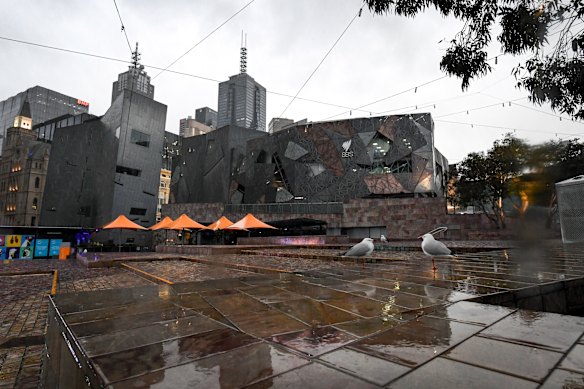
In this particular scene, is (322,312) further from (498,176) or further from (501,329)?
(498,176)

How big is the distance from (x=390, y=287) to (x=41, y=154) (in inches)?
3596

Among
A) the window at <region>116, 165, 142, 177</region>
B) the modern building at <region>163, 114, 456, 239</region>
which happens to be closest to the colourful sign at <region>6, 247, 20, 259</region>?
the modern building at <region>163, 114, 456, 239</region>

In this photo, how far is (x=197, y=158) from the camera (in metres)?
50.2

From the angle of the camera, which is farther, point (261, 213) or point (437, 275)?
point (261, 213)

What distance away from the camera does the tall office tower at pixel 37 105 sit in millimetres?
118812

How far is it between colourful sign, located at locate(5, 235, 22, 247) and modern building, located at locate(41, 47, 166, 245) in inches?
909

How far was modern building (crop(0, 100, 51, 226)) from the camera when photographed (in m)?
68.1

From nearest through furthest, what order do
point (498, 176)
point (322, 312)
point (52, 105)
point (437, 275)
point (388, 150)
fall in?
point (322, 312) < point (437, 275) < point (498, 176) < point (388, 150) < point (52, 105)

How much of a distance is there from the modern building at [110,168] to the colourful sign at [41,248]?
22.2 m

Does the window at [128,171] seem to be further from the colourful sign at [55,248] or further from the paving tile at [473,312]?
the paving tile at [473,312]

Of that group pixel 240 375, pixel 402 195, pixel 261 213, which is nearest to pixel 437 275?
pixel 240 375

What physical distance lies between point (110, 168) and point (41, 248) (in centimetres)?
2653

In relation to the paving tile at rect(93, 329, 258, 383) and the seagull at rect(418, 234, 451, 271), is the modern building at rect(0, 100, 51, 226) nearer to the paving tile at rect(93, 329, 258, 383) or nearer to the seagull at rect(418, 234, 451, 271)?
the seagull at rect(418, 234, 451, 271)

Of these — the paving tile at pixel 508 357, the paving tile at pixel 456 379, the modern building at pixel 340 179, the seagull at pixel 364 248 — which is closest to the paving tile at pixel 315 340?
the paving tile at pixel 456 379
